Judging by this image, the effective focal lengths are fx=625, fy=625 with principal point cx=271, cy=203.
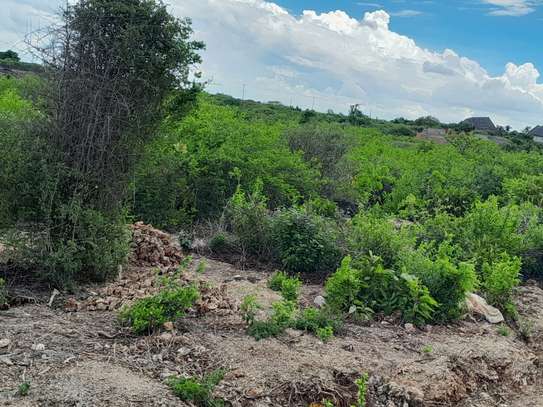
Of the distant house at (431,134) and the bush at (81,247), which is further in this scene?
the distant house at (431,134)

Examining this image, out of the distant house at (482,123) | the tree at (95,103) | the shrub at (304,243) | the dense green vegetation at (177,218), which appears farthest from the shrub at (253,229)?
the distant house at (482,123)

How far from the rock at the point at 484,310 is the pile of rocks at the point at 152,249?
3.28 meters

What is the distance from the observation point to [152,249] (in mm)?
7008

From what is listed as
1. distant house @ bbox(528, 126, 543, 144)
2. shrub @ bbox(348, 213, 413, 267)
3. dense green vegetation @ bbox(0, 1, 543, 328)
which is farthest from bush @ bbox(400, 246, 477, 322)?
distant house @ bbox(528, 126, 543, 144)

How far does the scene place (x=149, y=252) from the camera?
6.96 meters

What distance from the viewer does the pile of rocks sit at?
687cm

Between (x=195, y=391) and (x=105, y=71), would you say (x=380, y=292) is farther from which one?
(x=105, y=71)

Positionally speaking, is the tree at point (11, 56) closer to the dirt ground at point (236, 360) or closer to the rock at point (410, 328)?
the dirt ground at point (236, 360)

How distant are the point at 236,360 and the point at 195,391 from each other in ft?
2.17

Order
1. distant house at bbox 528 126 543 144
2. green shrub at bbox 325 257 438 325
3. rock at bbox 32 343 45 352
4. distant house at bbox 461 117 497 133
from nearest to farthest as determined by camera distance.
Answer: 1. rock at bbox 32 343 45 352
2. green shrub at bbox 325 257 438 325
3. distant house at bbox 528 126 543 144
4. distant house at bbox 461 117 497 133

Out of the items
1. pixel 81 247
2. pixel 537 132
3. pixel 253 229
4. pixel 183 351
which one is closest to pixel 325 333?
pixel 183 351

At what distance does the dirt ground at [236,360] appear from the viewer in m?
3.96

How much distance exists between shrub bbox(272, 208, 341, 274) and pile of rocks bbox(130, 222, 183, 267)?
1259 mm

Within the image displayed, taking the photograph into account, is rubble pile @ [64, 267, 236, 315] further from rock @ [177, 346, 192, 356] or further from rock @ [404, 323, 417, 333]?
rock @ [404, 323, 417, 333]
